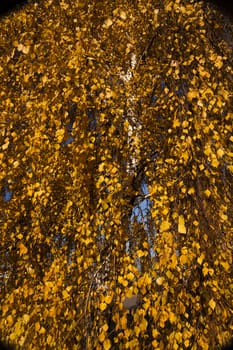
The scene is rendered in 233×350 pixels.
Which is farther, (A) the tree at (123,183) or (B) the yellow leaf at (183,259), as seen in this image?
(A) the tree at (123,183)

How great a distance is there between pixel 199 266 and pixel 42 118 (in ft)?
4.94

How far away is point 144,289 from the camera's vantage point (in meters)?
1.99

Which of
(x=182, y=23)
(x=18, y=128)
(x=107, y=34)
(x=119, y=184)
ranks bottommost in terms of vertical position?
(x=18, y=128)

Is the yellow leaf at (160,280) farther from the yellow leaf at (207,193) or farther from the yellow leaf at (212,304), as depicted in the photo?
the yellow leaf at (207,193)

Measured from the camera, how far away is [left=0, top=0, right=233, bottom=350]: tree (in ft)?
6.48

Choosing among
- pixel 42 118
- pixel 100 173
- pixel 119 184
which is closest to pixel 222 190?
pixel 119 184

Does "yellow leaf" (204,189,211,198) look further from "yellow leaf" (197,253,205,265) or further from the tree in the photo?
"yellow leaf" (197,253,205,265)

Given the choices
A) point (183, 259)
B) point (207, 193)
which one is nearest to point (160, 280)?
point (183, 259)

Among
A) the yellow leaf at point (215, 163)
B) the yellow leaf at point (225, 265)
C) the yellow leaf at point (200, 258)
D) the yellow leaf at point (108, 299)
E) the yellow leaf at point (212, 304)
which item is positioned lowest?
the yellow leaf at point (108, 299)

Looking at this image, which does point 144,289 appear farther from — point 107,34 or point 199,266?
point 107,34

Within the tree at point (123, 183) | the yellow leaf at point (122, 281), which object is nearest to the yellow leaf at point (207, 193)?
the tree at point (123, 183)

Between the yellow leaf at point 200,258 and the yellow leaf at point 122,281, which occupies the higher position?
the yellow leaf at point 200,258

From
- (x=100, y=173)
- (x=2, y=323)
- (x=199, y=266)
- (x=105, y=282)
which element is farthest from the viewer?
(x=100, y=173)

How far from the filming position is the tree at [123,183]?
77.8 inches
